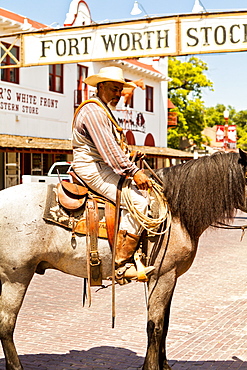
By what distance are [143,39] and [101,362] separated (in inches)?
312

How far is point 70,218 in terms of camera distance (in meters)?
4.89

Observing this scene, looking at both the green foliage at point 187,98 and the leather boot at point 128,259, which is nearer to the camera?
the leather boot at point 128,259

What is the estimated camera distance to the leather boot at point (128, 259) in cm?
479

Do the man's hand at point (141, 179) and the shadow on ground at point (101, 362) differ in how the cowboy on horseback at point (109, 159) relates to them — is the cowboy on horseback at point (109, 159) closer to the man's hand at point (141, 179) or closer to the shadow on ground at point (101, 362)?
the man's hand at point (141, 179)

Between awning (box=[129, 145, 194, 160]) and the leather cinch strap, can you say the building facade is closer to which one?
awning (box=[129, 145, 194, 160])

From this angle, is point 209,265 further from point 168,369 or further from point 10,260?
point 10,260

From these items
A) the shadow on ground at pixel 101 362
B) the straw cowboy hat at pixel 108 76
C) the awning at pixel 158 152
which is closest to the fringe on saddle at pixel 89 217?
the straw cowboy hat at pixel 108 76


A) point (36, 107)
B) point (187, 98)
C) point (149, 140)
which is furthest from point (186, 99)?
point (36, 107)

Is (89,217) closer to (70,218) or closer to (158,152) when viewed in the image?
(70,218)

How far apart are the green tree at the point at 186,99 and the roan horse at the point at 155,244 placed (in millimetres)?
42966

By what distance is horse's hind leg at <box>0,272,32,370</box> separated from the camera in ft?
15.9

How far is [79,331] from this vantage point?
21.9ft

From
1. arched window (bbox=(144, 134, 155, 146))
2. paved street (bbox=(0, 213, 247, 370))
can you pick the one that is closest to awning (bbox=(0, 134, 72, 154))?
arched window (bbox=(144, 134, 155, 146))

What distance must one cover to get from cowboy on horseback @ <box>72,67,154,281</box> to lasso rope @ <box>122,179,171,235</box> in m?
0.05
